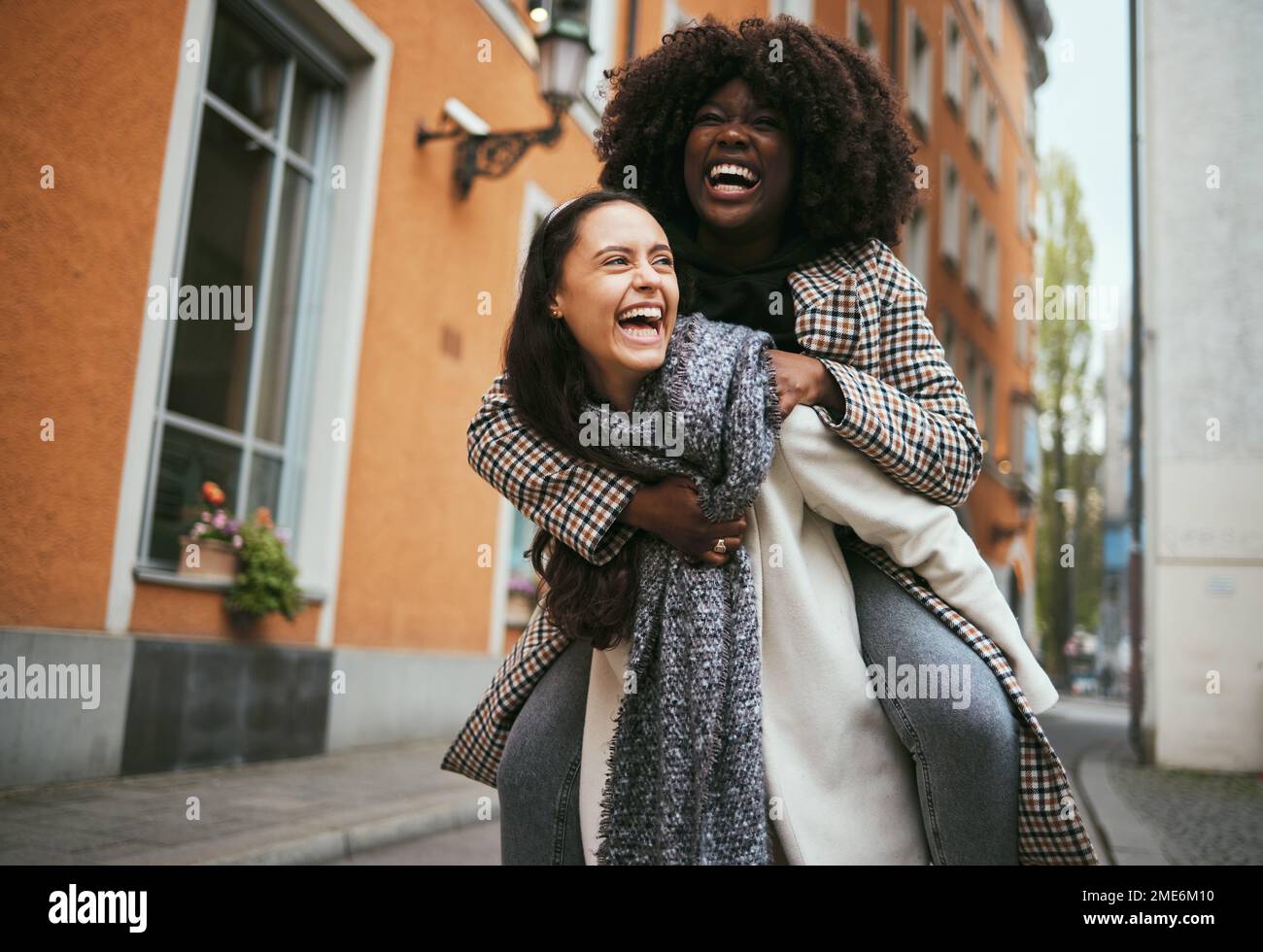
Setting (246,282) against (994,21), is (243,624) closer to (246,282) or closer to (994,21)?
(246,282)

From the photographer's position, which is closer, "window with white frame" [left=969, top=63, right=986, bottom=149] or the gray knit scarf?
the gray knit scarf

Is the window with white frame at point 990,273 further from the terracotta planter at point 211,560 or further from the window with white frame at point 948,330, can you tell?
the terracotta planter at point 211,560

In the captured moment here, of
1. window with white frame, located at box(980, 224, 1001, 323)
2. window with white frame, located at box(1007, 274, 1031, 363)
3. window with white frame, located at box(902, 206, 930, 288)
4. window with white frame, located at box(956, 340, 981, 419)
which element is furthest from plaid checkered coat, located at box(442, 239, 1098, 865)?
window with white frame, located at box(1007, 274, 1031, 363)

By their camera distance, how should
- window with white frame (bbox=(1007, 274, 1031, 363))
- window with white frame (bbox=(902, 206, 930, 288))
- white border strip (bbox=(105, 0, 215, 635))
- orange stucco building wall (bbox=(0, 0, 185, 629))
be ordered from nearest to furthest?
1. orange stucco building wall (bbox=(0, 0, 185, 629))
2. white border strip (bbox=(105, 0, 215, 635))
3. window with white frame (bbox=(902, 206, 930, 288))
4. window with white frame (bbox=(1007, 274, 1031, 363))

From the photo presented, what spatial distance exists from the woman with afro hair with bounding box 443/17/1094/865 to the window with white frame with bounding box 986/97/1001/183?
79.9 feet

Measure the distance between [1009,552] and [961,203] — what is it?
7.47 meters

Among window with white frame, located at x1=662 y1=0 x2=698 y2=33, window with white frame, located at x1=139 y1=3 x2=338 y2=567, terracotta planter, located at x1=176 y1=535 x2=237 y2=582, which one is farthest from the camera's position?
window with white frame, located at x1=662 y1=0 x2=698 y2=33

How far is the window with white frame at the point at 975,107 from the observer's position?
2275 centimetres

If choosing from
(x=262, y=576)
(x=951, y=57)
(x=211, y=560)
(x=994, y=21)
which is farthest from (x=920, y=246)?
(x=211, y=560)

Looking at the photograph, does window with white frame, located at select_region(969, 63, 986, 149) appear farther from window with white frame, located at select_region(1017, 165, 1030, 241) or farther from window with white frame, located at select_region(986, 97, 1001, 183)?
window with white frame, located at select_region(1017, 165, 1030, 241)

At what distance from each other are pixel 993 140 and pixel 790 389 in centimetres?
2551

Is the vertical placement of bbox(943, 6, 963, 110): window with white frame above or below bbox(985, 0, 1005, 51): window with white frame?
below

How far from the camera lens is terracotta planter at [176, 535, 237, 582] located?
21.2 feet
